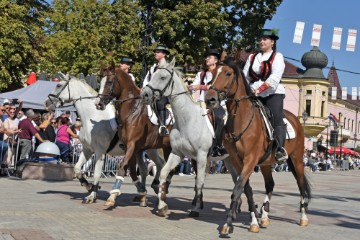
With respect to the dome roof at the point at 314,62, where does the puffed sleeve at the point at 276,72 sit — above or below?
below

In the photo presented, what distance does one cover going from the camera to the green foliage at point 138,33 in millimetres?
33594

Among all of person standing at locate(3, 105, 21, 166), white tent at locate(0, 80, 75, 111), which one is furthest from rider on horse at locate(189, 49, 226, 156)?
white tent at locate(0, 80, 75, 111)

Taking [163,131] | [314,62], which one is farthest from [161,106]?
[314,62]

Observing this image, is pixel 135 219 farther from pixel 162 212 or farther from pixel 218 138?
pixel 218 138

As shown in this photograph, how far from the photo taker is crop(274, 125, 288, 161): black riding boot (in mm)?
Result: 9375

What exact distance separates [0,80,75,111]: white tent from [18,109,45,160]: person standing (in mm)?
5047

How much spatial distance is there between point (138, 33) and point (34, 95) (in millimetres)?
11022

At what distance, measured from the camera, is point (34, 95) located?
24.6 m

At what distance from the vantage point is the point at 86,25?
46.2 metres

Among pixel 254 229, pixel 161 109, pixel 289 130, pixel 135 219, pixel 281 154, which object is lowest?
pixel 135 219

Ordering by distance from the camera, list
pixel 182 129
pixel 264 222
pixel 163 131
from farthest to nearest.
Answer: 1. pixel 163 131
2. pixel 182 129
3. pixel 264 222

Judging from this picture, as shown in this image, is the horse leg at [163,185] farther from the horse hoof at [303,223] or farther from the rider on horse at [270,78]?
the horse hoof at [303,223]

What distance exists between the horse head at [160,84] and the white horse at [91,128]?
1.96 metres

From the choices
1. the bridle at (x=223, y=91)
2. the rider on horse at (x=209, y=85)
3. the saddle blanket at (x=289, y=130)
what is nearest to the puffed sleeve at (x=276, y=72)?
the bridle at (x=223, y=91)
